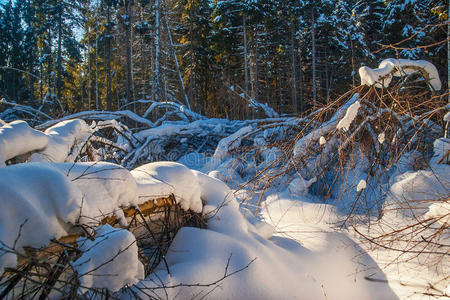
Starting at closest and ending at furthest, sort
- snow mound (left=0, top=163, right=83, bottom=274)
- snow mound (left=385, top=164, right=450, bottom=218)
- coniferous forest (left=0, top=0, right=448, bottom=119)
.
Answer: snow mound (left=0, top=163, right=83, bottom=274), snow mound (left=385, top=164, right=450, bottom=218), coniferous forest (left=0, top=0, right=448, bottom=119)

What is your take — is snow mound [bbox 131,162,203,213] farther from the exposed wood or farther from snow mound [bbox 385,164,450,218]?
snow mound [bbox 385,164,450,218]

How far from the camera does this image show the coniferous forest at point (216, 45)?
57.4 ft

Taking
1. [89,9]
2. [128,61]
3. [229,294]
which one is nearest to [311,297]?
[229,294]

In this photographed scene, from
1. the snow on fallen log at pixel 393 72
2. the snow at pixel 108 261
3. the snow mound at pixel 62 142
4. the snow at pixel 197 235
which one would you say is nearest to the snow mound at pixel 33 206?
the snow at pixel 197 235

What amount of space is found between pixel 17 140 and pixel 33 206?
6.05 ft

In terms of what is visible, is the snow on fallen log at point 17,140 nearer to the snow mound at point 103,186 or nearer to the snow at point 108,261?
the snow mound at point 103,186

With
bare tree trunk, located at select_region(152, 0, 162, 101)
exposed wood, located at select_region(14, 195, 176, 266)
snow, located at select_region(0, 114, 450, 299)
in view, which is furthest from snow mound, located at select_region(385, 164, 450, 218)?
bare tree trunk, located at select_region(152, 0, 162, 101)

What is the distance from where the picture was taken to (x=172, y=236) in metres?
3.01

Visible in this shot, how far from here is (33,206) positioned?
1.59 meters

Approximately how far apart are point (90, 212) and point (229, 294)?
1353mm

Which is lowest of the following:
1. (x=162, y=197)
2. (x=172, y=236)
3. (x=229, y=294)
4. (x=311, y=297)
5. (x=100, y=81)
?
(x=311, y=297)

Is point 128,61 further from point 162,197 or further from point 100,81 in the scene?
point 162,197

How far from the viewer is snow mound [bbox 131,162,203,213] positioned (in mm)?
2672

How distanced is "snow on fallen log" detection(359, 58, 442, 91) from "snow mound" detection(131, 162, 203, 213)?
1.96 meters
